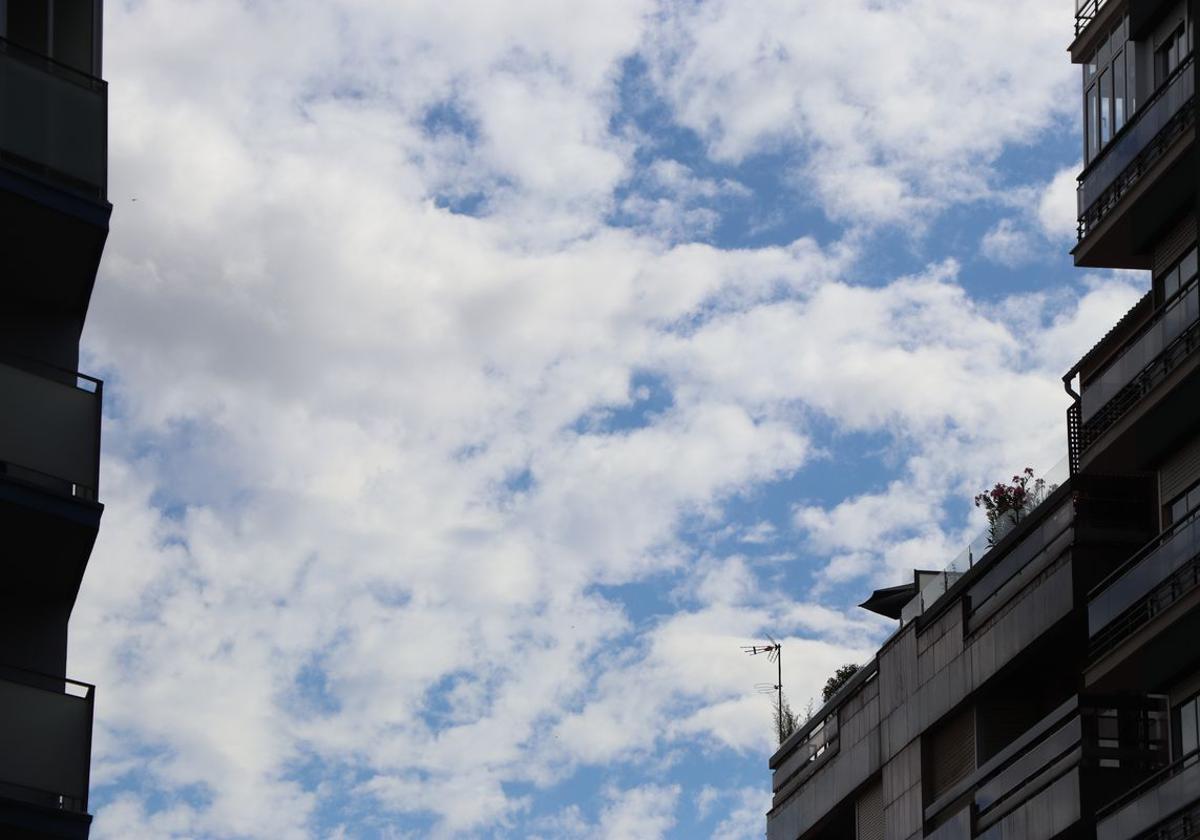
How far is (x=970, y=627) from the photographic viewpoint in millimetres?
38938

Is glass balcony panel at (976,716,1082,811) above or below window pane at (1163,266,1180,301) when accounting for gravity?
below

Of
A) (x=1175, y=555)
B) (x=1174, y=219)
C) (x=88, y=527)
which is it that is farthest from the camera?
(x=1174, y=219)

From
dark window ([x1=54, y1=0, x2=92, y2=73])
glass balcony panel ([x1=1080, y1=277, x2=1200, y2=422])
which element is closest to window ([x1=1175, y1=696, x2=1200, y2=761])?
glass balcony panel ([x1=1080, y1=277, x2=1200, y2=422])

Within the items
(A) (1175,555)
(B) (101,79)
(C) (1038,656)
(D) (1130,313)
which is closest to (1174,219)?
(D) (1130,313)

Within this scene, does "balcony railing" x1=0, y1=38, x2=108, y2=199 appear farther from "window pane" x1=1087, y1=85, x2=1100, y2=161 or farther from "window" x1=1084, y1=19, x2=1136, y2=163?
"window pane" x1=1087, y1=85, x2=1100, y2=161

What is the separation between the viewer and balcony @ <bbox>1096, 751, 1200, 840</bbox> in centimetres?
2848

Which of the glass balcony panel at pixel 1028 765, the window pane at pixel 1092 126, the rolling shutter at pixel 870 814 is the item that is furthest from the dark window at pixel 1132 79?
the rolling shutter at pixel 870 814

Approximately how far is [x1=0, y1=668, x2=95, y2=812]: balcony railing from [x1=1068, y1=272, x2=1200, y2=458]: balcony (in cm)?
1744

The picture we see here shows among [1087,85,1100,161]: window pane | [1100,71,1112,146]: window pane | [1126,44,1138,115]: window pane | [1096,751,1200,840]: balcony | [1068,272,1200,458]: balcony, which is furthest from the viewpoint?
[1087,85,1100,161]: window pane

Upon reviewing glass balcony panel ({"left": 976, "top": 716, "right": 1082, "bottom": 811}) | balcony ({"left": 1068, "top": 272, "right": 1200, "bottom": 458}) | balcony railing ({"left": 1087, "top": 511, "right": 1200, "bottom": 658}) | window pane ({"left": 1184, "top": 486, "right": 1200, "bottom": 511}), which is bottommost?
glass balcony panel ({"left": 976, "top": 716, "right": 1082, "bottom": 811})

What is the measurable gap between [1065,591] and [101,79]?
19.5m

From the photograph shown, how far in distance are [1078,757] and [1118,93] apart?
10.4 metres

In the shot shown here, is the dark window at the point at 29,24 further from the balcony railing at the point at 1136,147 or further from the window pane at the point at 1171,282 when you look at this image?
the window pane at the point at 1171,282

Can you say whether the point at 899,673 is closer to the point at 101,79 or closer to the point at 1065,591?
the point at 1065,591
